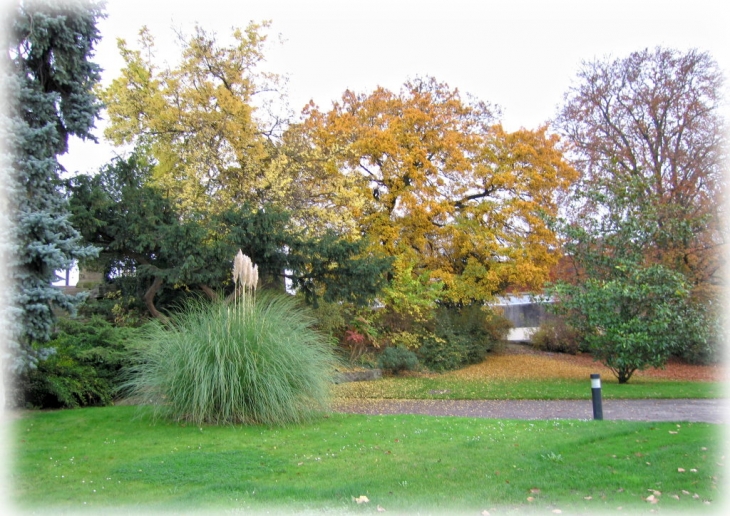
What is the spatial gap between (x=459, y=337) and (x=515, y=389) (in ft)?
22.8

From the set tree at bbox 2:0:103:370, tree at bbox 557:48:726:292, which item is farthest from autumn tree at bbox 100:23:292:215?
tree at bbox 557:48:726:292

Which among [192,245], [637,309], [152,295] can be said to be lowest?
[637,309]

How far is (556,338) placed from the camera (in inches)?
973

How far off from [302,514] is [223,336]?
4.30 meters

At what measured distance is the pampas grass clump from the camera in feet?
26.8

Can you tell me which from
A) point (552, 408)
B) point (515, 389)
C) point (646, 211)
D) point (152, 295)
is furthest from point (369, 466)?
point (646, 211)

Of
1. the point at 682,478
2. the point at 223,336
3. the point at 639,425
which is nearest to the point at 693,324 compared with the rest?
the point at 639,425

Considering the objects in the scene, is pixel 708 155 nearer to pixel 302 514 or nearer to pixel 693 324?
pixel 693 324

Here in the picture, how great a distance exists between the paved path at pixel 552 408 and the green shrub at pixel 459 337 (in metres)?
7.31

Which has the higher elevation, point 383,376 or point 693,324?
point 693,324

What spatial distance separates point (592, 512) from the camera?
457 cm

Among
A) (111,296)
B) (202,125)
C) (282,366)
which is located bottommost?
(282,366)

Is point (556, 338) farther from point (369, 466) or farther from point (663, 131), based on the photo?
point (369, 466)

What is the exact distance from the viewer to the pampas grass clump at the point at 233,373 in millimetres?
8164
